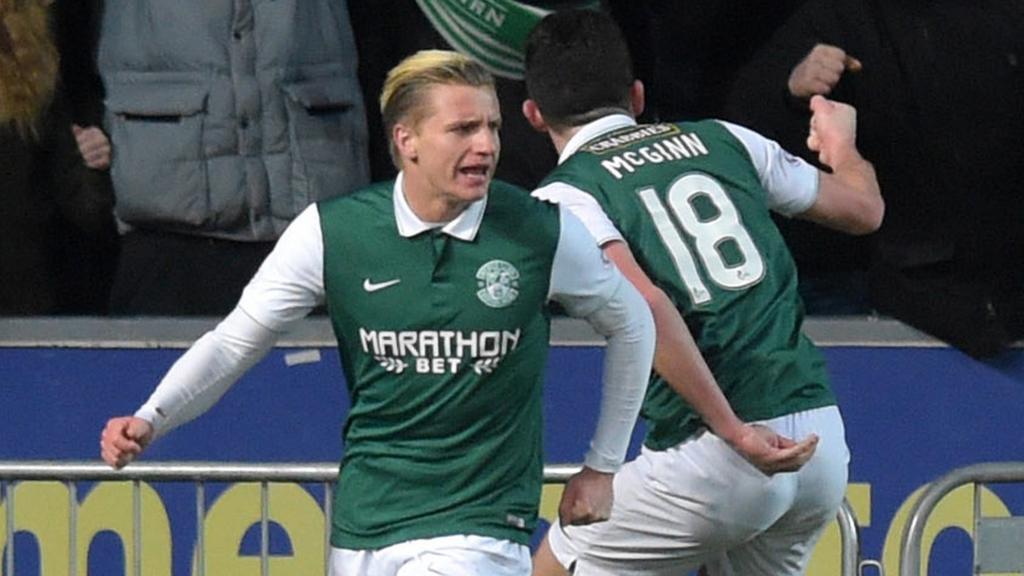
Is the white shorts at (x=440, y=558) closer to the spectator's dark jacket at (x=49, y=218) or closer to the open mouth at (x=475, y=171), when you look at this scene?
the open mouth at (x=475, y=171)

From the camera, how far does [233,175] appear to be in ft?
22.6

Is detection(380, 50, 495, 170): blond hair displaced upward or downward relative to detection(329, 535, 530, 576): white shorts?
upward

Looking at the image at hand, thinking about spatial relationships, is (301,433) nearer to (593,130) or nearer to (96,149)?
(96,149)

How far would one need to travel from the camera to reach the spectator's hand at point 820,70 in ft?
22.5

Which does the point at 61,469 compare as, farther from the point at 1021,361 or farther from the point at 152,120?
the point at 1021,361

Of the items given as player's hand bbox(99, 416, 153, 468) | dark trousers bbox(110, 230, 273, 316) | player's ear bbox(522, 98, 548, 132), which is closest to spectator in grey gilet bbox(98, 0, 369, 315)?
dark trousers bbox(110, 230, 273, 316)

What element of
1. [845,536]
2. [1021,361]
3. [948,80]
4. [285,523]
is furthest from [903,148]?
[285,523]

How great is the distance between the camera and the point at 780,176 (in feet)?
19.3

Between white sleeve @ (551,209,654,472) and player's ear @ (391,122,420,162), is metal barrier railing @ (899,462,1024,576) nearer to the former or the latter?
white sleeve @ (551,209,654,472)

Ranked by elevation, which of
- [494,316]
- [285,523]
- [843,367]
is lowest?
[285,523]

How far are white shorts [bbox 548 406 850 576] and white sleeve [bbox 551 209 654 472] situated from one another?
21.8 inches

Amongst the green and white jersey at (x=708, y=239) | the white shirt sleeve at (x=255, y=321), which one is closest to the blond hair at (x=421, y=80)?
the white shirt sleeve at (x=255, y=321)

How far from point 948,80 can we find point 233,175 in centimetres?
201

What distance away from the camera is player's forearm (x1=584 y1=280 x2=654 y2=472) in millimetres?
5195
